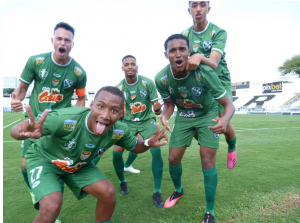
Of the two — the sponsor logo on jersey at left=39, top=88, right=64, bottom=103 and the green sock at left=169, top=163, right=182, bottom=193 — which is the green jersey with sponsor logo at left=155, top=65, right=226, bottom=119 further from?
the sponsor logo on jersey at left=39, top=88, right=64, bottom=103

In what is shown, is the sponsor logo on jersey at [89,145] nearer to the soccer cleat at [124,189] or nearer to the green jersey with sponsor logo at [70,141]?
the green jersey with sponsor logo at [70,141]

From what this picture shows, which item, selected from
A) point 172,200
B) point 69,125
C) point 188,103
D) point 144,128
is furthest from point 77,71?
point 172,200

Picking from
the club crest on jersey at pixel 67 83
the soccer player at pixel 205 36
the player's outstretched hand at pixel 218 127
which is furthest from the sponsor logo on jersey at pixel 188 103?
the club crest on jersey at pixel 67 83

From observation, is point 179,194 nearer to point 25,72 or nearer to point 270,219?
point 270,219

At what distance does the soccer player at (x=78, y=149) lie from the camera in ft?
7.99

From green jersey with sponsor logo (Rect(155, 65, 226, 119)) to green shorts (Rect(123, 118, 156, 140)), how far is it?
994 mm

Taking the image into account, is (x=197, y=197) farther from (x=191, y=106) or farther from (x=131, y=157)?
(x=131, y=157)

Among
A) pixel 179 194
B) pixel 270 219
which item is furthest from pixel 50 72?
pixel 270 219

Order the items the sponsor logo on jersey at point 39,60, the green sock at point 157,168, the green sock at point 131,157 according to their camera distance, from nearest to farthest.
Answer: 1. the sponsor logo on jersey at point 39,60
2. the green sock at point 157,168
3. the green sock at point 131,157

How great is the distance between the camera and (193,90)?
3.30 meters

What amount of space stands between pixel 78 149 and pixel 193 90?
179cm

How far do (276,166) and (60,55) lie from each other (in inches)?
214

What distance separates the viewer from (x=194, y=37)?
3621 millimetres

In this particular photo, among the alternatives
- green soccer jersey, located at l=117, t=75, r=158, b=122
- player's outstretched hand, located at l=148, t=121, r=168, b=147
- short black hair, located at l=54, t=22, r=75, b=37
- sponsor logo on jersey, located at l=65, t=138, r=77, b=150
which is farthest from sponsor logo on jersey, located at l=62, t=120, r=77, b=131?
green soccer jersey, located at l=117, t=75, r=158, b=122
